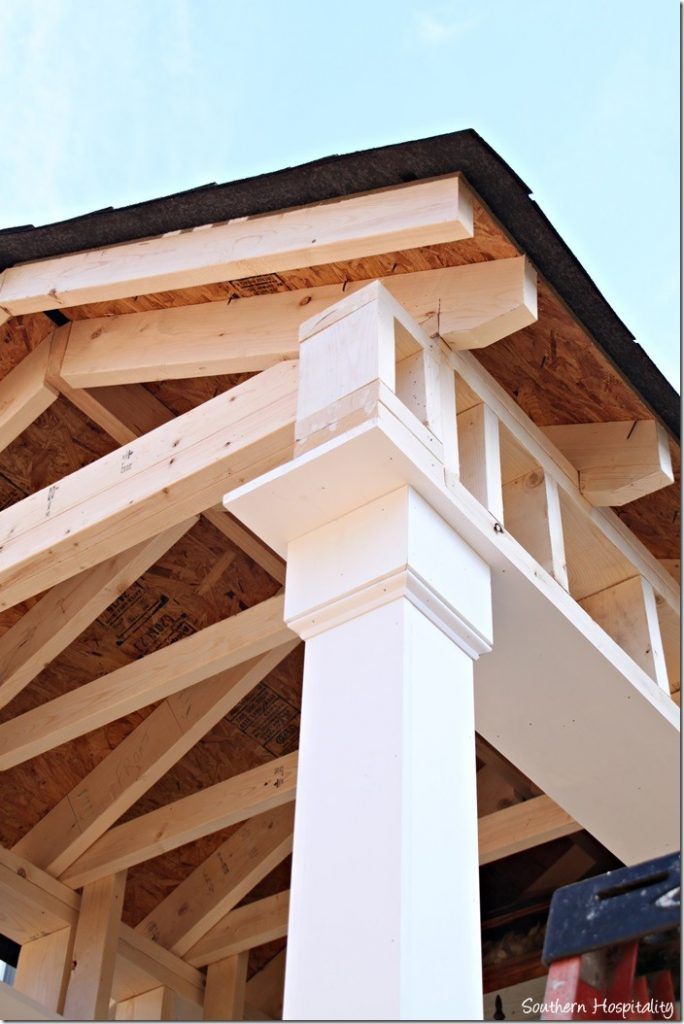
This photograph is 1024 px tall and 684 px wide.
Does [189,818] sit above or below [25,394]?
below

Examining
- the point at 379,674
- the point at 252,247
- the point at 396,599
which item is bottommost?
the point at 379,674

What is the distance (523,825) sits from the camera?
548 centimetres

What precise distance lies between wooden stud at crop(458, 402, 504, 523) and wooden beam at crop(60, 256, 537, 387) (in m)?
0.23

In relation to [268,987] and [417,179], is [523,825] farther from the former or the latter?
[417,179]

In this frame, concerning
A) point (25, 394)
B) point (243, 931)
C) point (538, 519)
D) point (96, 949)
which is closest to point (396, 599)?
point (538, 519)

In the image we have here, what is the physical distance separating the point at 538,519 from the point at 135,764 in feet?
9.10

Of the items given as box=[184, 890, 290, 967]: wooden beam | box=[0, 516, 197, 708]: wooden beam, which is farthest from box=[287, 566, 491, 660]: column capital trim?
box=[184, 890, 290, 967]: wooden beam

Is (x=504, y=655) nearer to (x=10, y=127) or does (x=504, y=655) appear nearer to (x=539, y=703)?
(x=539, y=703)

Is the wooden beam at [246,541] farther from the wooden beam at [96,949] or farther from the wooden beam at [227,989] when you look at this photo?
the wooden beam at [227,989]

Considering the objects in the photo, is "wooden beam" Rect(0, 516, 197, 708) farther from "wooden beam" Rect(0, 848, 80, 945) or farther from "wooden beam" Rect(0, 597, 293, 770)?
"wooden beam" Rect(0, 848, 80, 945)

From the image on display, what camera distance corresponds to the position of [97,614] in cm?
497

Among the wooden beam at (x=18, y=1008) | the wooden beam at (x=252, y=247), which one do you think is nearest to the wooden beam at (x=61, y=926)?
the wooden beam at (x=18, y=1008)

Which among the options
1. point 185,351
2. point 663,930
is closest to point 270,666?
point 185,351

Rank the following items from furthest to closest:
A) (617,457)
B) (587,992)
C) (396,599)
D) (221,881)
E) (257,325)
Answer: (221,881), (617,457), (257,325), (396,599), (587,992)
